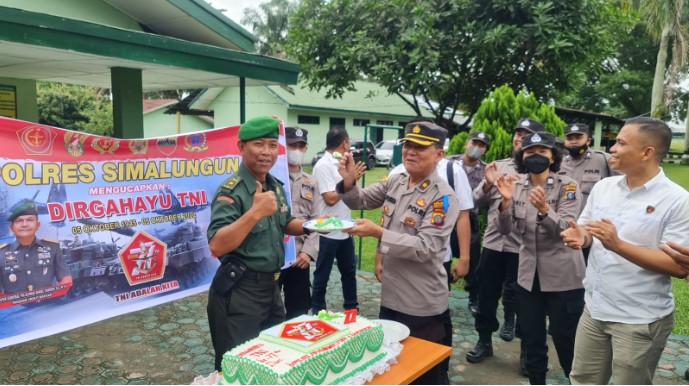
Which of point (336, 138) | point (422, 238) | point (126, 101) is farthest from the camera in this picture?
point (126, 101)

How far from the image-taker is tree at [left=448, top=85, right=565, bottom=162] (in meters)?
5.62

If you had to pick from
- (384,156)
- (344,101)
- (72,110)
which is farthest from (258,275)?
(344,101)

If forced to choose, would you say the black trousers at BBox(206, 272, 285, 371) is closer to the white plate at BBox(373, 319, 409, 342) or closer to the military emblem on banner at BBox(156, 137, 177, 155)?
the white plate at BBox(373, 319, 409, 342)

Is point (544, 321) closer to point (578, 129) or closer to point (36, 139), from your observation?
point (578, 129)

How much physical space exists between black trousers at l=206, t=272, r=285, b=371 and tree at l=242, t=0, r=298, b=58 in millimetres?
39126

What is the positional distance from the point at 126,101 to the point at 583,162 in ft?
15.2

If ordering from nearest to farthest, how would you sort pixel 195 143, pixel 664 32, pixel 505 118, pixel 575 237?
pixel 575 237, pixel 195 143, pixel 505 118, pixel 664 32

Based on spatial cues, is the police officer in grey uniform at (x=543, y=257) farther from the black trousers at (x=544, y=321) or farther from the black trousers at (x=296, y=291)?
the black trousers at (x=296, y=291)

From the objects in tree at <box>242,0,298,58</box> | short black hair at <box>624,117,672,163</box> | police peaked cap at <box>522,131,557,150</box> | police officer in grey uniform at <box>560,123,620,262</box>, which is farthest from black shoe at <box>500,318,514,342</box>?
tree at <box>242,0,298,58</box>

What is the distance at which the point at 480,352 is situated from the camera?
411 cm

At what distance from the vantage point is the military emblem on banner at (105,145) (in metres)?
3.38

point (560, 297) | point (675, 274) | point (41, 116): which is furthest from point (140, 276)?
point (41, 116)

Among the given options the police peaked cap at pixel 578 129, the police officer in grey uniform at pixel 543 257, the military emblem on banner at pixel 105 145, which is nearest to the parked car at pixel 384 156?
the police peaked cap at pixel 578 129

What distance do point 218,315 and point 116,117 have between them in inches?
129
